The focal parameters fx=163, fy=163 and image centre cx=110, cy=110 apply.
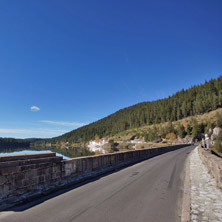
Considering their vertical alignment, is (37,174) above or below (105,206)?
above

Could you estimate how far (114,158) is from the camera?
14.4 metres

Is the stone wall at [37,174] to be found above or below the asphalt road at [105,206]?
above

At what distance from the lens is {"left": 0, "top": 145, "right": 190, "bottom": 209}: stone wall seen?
580cm

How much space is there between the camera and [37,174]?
6996mm

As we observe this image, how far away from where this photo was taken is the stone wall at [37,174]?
5.80 metres

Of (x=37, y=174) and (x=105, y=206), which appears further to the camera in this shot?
(x=37, y=174)

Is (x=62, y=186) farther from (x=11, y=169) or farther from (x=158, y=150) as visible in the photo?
(x=158, y=150)

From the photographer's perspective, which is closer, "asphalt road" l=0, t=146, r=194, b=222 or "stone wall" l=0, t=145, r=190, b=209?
"asphalt road" l=0, t=146, r=194, b=222

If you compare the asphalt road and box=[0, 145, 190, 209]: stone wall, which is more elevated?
box=[0, 145, 190, 209]: stone wall

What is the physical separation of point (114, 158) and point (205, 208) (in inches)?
390

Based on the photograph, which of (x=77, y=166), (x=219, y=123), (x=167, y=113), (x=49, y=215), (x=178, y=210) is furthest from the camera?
(x=167, y=113)

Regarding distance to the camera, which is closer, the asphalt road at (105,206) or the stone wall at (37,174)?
the asphalt road at (105,206)

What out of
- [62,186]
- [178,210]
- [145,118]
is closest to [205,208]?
[178,210]

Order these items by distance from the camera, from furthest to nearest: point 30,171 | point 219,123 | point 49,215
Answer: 1. point 219,123
2. point 30,171
3. point 49,215
